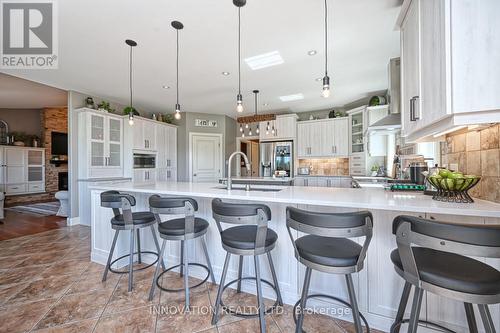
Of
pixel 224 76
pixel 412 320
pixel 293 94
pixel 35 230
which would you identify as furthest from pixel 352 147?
pixel 35 230

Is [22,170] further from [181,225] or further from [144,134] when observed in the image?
[181,225]

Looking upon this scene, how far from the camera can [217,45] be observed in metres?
2.78

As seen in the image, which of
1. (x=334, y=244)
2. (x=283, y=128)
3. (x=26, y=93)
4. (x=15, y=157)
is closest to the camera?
(x=334, y=244)

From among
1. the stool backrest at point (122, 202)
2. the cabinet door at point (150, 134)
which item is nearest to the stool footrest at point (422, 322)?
the stool backrest at point (122, 202)

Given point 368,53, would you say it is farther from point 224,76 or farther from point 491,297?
Answer: point 491,297

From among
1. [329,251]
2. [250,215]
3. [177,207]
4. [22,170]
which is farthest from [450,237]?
[22,170]

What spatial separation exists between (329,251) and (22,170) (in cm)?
933

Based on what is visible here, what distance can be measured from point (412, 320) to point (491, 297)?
13.2 inches

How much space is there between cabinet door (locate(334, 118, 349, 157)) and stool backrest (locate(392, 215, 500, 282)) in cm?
457

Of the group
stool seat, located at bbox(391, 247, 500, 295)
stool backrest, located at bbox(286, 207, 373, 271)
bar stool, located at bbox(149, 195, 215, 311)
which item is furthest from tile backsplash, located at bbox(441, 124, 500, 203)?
bar stool, located at bbox(149, 195, 215, 311)

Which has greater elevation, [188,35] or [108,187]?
[188,35]

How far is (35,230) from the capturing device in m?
4.00

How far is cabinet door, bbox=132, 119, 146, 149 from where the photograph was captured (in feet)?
16.6

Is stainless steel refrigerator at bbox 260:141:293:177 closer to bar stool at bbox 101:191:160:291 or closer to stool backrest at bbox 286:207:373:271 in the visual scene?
bar stool at bbox 101:191:160:291
